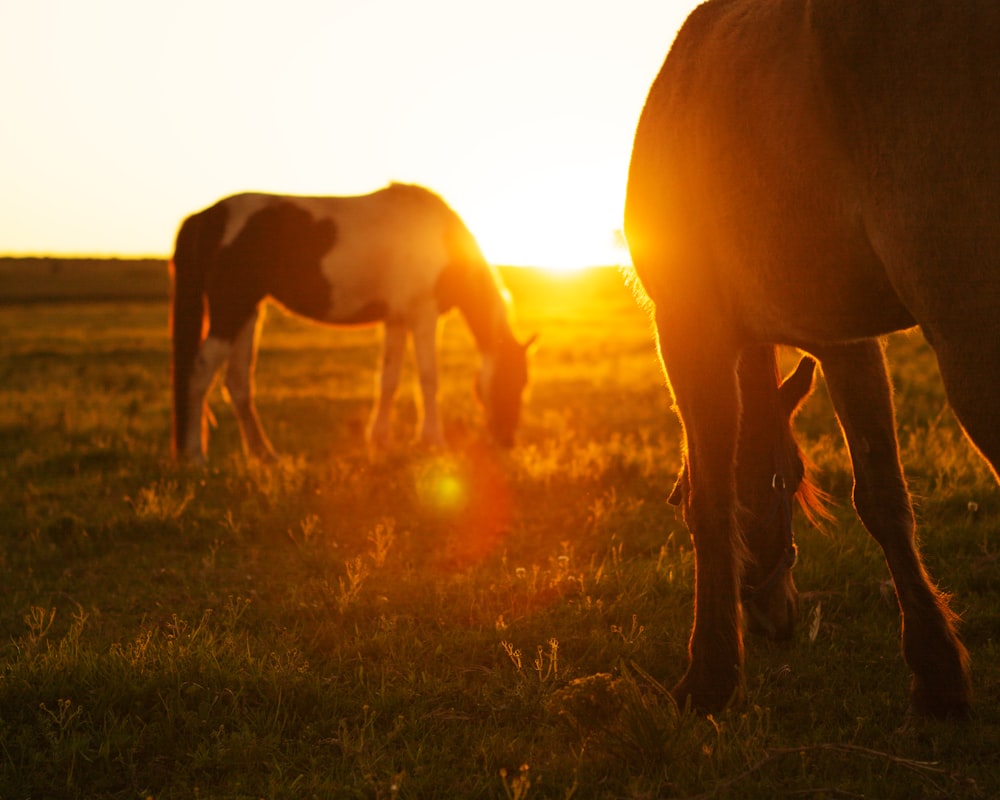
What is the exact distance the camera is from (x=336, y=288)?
900 cm

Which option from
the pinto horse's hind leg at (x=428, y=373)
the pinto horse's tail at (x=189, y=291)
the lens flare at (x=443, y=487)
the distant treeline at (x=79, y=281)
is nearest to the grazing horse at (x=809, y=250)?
the lens flare at (x=443, y=487)

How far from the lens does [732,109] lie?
2564 millimetres

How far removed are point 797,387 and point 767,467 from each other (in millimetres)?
378

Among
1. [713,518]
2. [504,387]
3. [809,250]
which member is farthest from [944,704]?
[504,387]

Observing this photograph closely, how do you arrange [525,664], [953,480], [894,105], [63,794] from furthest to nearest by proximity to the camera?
[953,480] < [525,664] < [63,794] < [894,105]

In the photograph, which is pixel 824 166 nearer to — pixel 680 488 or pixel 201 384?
pixel 680 488

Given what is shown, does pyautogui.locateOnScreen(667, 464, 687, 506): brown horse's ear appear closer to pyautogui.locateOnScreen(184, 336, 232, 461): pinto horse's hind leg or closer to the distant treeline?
pyautogui.locateOnScreen(184, 336, 232, 461): pinto horse's hind leg

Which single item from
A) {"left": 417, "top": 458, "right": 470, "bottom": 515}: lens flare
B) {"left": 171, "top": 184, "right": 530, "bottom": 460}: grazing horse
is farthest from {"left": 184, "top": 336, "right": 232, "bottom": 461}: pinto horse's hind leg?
{"left": 417, "top": 458, "right": 470, "bottom": 515}: lens flare

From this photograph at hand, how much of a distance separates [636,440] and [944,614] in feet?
18.9

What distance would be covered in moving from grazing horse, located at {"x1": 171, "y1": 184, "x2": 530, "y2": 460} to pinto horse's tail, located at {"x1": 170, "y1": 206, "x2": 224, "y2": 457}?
10mm

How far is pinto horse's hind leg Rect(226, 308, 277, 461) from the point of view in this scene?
28.5ft

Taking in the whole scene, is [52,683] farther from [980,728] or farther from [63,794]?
[980,728]

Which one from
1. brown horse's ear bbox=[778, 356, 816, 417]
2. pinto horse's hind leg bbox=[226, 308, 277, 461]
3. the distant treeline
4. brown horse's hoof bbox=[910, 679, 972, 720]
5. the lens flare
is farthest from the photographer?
the distant treeline

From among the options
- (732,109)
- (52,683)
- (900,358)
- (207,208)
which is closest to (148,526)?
(52,683)
